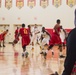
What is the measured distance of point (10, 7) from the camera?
3303 cm

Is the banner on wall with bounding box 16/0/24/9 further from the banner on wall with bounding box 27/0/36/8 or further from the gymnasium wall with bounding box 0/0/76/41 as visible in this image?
the banner on wall with bounding box 27/0/36/8

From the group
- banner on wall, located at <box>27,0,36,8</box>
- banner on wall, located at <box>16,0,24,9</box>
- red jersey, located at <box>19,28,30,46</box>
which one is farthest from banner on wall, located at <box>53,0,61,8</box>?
red jersey, located at <box>19,28,30,46</box>

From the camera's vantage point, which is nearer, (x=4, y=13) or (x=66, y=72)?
(x=66, y=72)

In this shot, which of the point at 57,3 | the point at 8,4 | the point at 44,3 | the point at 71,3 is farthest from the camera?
the point at 8,4

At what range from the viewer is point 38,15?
32.1 metres

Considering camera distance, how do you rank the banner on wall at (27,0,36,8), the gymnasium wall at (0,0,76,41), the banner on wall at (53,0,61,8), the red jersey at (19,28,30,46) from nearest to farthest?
1. the red jersey at (19,28,30,46)
2. the gymnasium wall at (0,0,76,41)
3. the banner on wall at (53,0,61,8)
4. the banner on wall at (27,0,36,8)

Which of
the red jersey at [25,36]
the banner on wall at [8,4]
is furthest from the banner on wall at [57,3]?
the red jersey at [25,36]

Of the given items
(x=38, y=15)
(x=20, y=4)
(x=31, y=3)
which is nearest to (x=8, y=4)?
(x=20, y=4)

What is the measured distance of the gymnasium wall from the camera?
104 feet

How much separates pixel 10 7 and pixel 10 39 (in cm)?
398

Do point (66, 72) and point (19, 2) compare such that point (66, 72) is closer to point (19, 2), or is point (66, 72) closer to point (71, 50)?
point (71, 50)

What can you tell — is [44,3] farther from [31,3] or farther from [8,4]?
[8,4]

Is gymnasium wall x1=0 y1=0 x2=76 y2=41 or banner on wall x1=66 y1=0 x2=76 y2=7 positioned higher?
Answer: banner on wall x1=66 y1=0 x2=76 y2=7

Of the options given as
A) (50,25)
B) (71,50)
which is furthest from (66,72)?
(50,25)
